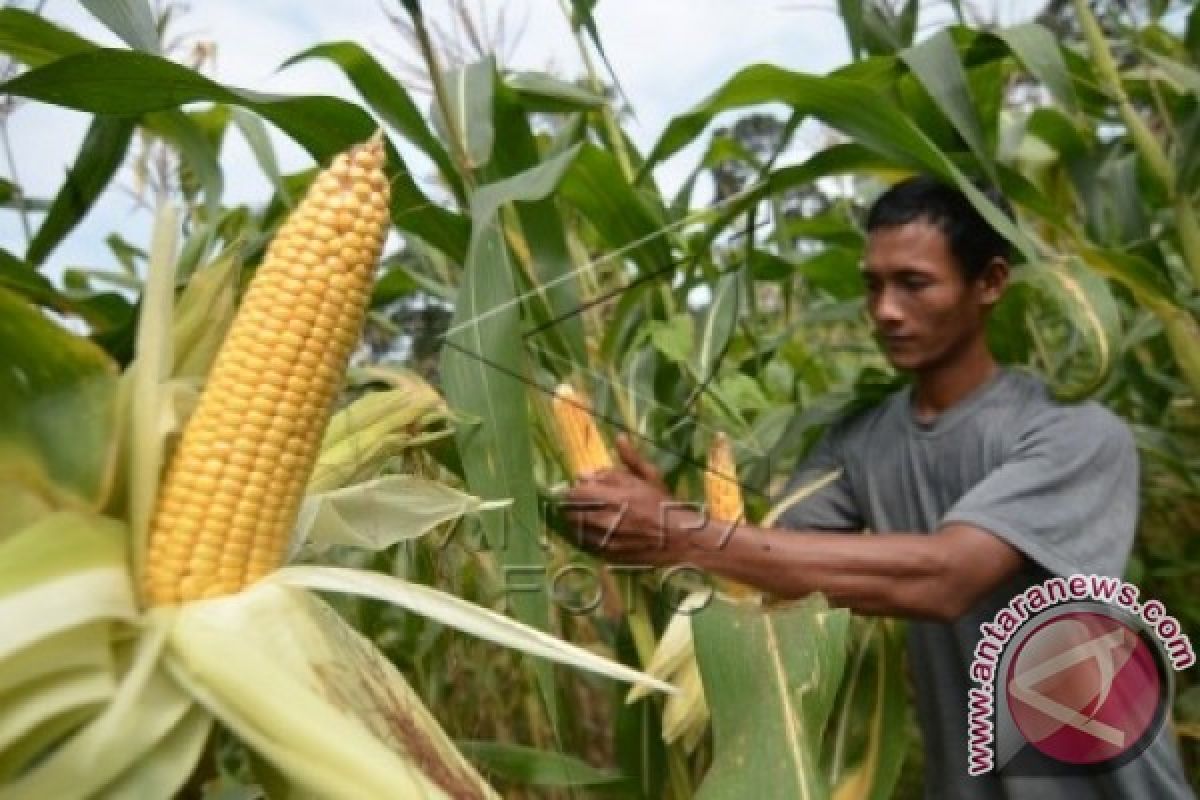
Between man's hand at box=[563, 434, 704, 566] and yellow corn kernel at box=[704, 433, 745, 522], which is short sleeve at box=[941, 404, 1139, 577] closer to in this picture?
yellow corn kernel at box=[704, 433, 745, 522]

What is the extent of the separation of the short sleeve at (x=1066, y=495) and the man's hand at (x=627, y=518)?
43cm

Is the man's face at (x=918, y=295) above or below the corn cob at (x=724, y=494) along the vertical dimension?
above

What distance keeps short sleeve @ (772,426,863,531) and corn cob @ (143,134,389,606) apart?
1167mm

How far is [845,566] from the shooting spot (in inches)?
52.1

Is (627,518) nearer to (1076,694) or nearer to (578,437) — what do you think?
(578,437)

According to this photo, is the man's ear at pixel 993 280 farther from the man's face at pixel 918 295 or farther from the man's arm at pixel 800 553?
the man's arm at pixel 800 553

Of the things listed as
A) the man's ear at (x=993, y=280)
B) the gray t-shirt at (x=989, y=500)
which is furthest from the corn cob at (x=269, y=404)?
the man's ear at (x=993, y=280)

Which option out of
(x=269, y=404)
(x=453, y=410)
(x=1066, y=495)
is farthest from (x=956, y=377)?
(x=269, y=404)

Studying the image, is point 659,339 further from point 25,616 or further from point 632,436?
point 25,616

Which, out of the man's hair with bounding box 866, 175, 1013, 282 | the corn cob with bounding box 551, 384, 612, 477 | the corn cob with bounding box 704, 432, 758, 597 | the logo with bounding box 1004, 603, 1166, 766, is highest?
the man's hair with bounding box 866, 175, 1013, 282

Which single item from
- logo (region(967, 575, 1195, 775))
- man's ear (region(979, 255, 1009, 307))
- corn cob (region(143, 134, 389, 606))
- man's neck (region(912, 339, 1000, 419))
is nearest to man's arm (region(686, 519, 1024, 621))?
logo (region(967, 575, 1195, 775))

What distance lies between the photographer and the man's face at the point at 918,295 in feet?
5.28

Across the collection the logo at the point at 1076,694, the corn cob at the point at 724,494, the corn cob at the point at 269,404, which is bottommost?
the logo at the point at 1076,694

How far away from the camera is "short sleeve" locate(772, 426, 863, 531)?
5.74 feet
